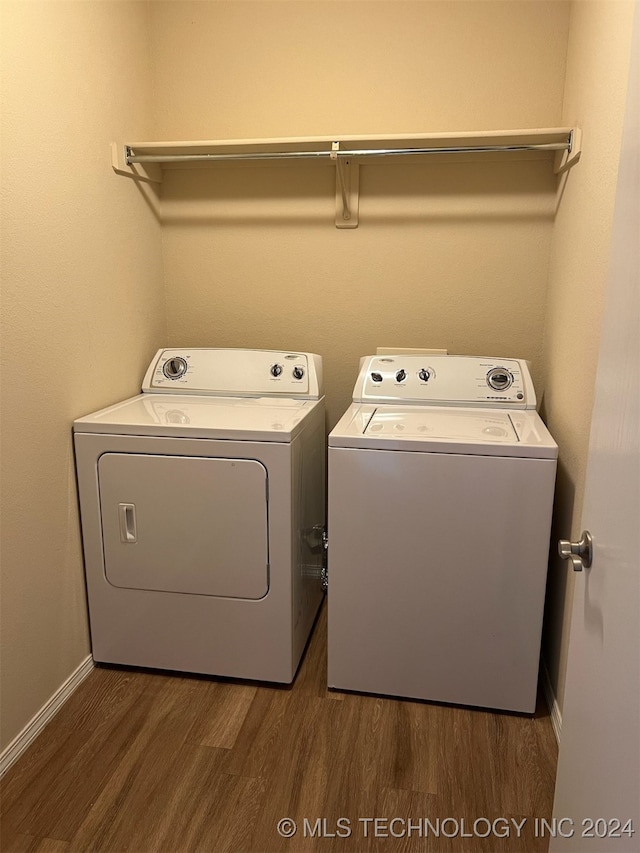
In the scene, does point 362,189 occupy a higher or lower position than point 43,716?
higher

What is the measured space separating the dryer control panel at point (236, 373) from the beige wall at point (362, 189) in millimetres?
282

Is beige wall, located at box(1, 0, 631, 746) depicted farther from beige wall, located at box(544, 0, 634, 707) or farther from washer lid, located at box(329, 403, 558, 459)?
washer lid, located at box(329, 403, 558, 459)

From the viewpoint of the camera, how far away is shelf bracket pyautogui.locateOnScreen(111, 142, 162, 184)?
2.09 m

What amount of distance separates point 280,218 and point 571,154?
112 centimetres

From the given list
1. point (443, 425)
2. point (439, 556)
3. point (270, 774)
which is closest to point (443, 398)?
point (443, 425)

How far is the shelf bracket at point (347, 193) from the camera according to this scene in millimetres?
2336

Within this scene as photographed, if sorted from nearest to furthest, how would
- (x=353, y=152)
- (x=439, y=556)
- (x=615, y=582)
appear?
(x=615, y=582), (x=439, y=556), (x=353, y=152)

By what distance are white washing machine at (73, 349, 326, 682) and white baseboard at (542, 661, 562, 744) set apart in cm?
81

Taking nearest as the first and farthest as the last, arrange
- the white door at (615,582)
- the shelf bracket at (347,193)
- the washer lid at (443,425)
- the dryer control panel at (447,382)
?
1. the white door at (615,582)
2. the washer lid at (443,425)
3. the dryer control panel at (447,382)
4. the shelf bracket at (347,193)

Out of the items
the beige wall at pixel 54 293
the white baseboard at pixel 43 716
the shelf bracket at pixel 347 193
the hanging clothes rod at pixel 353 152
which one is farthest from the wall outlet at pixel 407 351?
the white baseboard at pixel 43 716

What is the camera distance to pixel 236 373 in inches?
91.0

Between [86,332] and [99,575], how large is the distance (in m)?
0.80

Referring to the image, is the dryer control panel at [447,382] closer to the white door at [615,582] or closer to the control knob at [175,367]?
the control knob at [175,367]

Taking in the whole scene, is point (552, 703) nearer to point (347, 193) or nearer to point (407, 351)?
point (407, 351)
